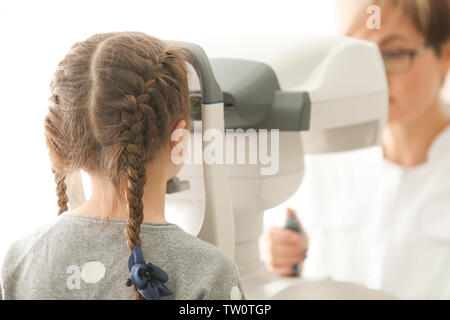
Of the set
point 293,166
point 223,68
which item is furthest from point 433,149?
point 223,68

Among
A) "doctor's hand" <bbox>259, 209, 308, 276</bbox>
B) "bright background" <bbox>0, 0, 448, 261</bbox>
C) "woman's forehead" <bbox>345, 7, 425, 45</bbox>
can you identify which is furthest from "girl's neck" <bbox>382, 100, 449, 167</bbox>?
"bright background" <bbox>0, 0, 448, 261</bbox>

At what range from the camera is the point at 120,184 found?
0.50 meters

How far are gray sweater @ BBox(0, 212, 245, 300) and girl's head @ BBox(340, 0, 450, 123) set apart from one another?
67 centimetres

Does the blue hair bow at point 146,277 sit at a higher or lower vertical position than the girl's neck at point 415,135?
higher

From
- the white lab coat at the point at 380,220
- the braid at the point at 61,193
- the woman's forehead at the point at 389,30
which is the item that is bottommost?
the white lab coat at the point at 380,220

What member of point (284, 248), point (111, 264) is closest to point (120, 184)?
point (111, 264)

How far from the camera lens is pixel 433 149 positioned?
1.21m

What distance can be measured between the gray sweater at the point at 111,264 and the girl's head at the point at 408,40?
26.3 inches

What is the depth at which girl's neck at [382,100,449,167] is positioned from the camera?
1224 millimetres

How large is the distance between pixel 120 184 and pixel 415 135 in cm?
94

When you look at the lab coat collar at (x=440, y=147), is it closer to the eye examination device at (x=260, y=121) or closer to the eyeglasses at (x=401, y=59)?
the eyeglasses at (x=401, y=59)

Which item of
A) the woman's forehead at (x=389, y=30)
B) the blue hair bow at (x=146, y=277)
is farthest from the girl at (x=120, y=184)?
the woman's forehead at (x=389, y=30)

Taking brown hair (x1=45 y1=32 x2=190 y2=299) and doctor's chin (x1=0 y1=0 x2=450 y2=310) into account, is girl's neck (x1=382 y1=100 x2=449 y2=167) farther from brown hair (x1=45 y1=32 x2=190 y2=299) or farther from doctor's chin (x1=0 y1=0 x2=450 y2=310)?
brown hair (x1=45 y1=32 x2=190 y2=299)

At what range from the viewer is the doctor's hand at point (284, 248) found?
0.99 meters
